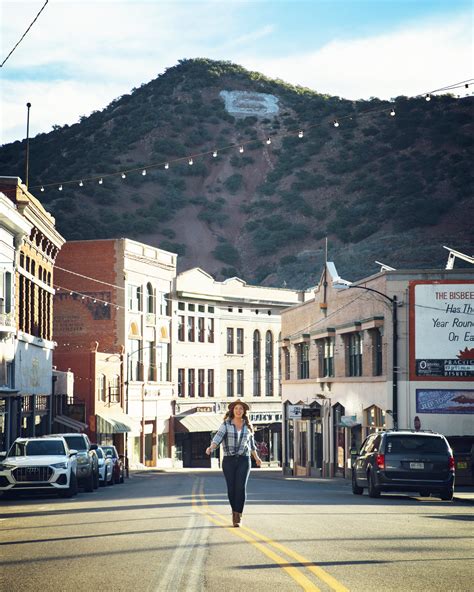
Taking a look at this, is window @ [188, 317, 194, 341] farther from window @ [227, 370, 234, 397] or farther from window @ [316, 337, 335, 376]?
window @ [316, 337, 335, 376]

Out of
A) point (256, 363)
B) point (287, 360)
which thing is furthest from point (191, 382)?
point (287, 360)

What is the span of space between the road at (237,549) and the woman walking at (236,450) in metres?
0.56

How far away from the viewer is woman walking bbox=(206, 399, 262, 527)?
1645cm

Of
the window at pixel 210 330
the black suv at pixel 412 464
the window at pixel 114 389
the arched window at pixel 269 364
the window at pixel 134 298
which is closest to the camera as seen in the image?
the black suv at pixel 412 464

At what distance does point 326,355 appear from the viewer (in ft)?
206

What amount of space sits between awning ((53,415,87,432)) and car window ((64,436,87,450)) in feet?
102

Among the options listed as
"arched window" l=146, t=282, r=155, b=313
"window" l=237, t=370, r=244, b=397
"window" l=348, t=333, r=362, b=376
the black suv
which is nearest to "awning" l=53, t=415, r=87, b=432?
"arched window" l=146, t=282, r=155, b=313

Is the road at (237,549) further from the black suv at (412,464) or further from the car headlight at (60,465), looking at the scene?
the car headlight at (60,465)

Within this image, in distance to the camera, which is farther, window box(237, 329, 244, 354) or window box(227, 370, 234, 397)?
window box(237, 329, 244, 354)

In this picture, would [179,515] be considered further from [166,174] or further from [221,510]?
[166,174]

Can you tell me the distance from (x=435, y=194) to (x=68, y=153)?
51862mm

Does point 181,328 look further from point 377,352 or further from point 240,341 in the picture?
point 377,352

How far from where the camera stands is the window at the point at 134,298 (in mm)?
78750

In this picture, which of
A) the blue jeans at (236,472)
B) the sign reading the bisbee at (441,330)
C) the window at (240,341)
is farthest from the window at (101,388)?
the blue jeans at (236,472)
